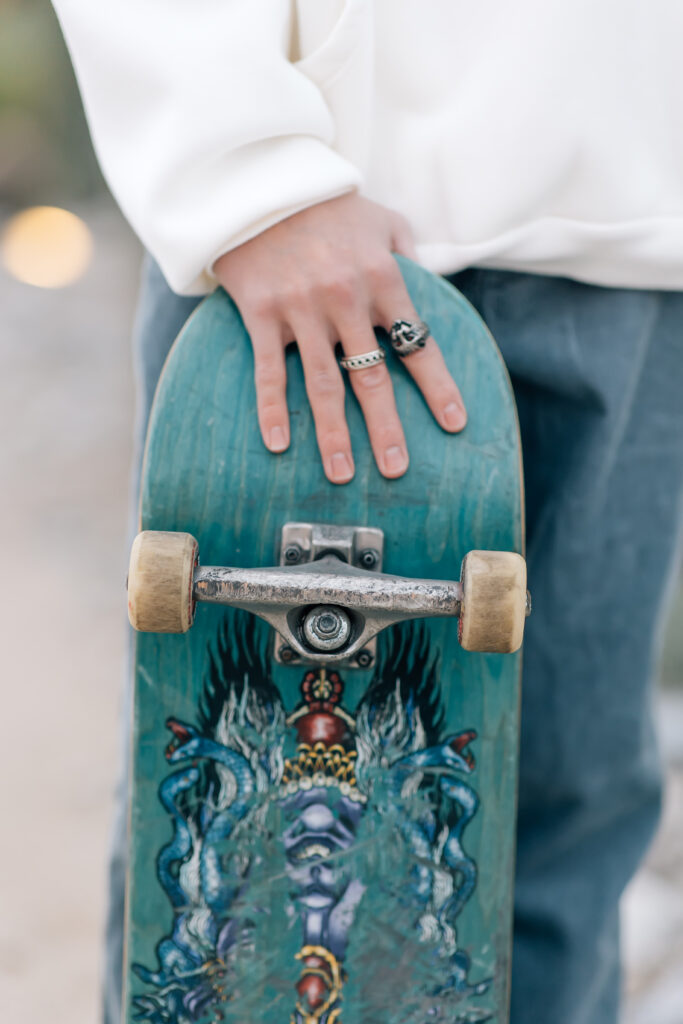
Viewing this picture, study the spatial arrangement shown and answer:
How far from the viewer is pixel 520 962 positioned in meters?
1.18

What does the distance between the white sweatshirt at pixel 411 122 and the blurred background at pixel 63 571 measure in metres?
1.34

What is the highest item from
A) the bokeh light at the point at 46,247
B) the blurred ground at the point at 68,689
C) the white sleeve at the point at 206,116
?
the bokeh light at the point at 46,247

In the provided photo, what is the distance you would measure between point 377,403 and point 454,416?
91mm

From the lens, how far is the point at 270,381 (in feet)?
2.77

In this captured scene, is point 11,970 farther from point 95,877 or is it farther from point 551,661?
point 551,661

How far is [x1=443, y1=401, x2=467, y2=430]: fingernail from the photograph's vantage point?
88 centimetres

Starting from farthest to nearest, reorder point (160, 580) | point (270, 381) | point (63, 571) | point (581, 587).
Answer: point (63, 571), point (581, 587), point (270, 381), point (160, 580)

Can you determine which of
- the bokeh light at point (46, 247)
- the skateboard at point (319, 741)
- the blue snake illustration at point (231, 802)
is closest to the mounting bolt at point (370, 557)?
the skateboard at point (319, 741)

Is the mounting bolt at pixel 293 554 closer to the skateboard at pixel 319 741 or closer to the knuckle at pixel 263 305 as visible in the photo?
the skateboard at pixel 319 741

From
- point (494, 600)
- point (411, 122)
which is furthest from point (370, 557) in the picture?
point (411, 122)

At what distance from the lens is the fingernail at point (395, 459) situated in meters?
0.87

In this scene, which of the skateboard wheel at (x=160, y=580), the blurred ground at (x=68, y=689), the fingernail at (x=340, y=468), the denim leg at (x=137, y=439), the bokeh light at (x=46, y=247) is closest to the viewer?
the skateboard wheel at (x=160, y=580)

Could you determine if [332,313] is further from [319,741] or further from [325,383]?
[319,741]

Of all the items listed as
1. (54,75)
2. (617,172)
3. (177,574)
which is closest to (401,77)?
(617,172)
